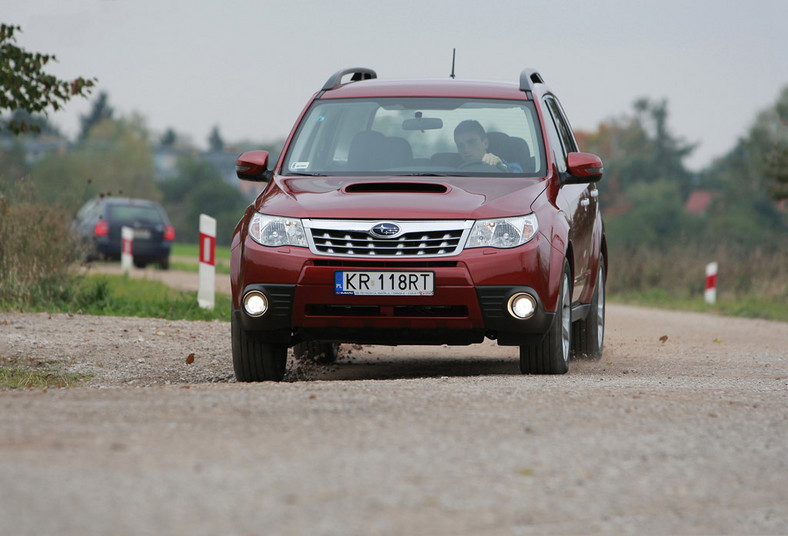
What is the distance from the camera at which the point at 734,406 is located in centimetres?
624

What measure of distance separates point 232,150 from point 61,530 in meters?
174

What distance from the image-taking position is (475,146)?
8.48 m

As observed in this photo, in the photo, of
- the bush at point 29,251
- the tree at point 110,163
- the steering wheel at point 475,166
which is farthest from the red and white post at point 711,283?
the tree at point 110,163

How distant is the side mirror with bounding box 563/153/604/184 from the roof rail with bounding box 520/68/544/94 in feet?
2.39

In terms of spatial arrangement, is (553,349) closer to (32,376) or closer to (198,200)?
(32,376)

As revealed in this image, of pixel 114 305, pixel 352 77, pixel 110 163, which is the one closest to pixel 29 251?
pixel 114 305

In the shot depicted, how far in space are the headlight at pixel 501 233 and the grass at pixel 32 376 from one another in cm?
307

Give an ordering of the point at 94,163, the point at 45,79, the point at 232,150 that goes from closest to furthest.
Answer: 1. the point at 45,79
2. the point at 94,163
3. the point at 232,150

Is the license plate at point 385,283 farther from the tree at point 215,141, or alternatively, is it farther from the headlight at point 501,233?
the tree at point 215,141

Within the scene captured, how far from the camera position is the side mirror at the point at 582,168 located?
27.6ft

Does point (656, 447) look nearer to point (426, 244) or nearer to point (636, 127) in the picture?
point (426, 244)

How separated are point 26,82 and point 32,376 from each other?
4238 mm

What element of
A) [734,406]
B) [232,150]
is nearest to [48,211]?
[734,406]

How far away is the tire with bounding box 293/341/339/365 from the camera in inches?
396
